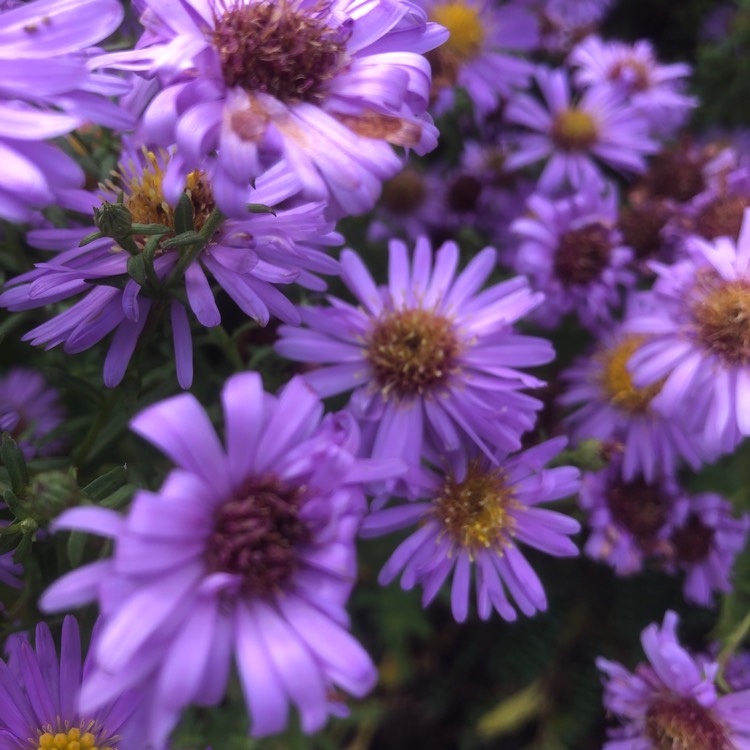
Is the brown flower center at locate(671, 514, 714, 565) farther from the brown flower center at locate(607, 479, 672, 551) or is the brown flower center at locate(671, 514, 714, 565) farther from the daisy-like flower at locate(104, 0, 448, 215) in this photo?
the daisy-like flower at locate(104, 0, 448, 215)

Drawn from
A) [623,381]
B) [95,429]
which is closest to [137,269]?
[95,429]

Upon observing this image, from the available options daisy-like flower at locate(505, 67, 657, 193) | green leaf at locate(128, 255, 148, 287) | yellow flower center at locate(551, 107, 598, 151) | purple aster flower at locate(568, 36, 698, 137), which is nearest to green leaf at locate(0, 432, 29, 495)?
green leaf at locate(128, 255, 148, 287)

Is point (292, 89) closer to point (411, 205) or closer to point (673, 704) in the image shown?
point (673, 704)

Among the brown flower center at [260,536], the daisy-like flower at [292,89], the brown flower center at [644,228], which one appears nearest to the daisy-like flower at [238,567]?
the brown flower center at [260,536]

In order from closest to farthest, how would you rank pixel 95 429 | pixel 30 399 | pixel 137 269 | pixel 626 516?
pixel 137 269, pixel 95 429, pixel 626 516, pixel 30 399

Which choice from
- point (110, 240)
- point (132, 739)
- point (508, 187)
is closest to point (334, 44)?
point (110, 240)

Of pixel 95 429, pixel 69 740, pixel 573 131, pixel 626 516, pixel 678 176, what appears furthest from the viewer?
pixel 573 131

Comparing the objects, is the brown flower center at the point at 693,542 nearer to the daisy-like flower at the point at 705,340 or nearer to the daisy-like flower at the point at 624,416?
the daisy-like flower at the point at 624,416
